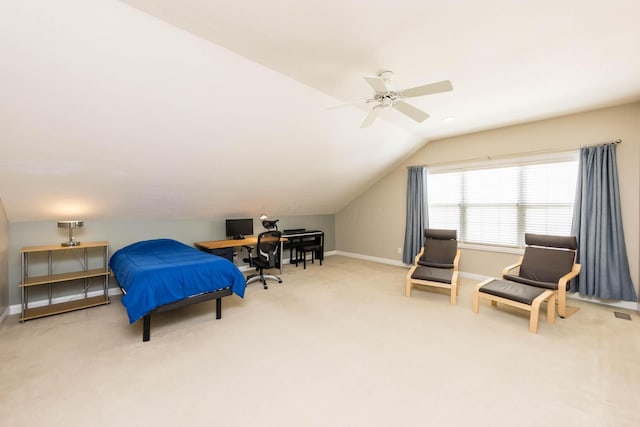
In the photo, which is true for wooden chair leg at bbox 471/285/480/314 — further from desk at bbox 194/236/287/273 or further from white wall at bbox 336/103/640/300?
desk at bbox 194/236/287/273

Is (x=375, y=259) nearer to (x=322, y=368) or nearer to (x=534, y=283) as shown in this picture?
(x=534, y=283)

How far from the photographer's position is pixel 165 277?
273 cm

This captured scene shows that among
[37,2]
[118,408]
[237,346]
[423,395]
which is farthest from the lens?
[237,346]

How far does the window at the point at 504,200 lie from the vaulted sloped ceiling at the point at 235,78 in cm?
86

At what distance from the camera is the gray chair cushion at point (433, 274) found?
12.2ft

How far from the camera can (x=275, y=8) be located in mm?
1766

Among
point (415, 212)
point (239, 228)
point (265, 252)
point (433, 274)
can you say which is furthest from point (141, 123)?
point (415, 212)

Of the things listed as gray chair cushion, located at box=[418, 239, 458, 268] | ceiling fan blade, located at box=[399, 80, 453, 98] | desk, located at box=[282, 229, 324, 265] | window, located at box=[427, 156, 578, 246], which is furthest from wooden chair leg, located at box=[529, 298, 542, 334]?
desk, located at box=[282, 229, 324, 265]

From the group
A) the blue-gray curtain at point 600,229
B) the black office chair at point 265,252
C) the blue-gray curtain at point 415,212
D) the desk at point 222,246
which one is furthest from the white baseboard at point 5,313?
the blue-gray curtain at point 600,229

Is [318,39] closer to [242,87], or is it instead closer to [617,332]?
[242,87]

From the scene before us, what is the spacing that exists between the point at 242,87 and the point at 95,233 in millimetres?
3187

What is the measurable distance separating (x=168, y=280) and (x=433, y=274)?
343cm

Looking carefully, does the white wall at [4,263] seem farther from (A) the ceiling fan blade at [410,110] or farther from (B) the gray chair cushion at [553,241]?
(B) the gray chair cushion at [553,241]

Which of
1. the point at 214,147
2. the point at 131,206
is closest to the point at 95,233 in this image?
the point at 131,206
